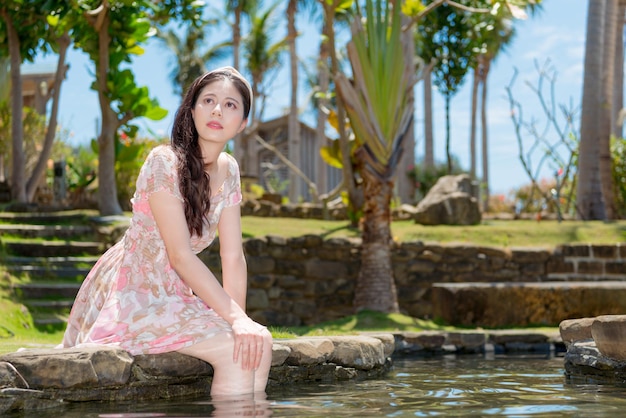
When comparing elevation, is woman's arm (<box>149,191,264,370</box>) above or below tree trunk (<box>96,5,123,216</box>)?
below

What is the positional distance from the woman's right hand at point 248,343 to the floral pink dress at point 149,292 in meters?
0.15

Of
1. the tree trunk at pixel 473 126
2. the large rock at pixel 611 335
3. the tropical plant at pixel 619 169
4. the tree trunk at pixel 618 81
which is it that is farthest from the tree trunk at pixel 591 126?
the tree trunk at pixel 473 126

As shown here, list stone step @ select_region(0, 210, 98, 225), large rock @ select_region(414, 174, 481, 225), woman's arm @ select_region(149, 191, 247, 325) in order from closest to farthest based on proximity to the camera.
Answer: woman's arm @ select_region(149, 191, 247, 325), stone step @ select_region(0, 210, 98, 225), large rock @ select_region(414, 174, 481, 225)

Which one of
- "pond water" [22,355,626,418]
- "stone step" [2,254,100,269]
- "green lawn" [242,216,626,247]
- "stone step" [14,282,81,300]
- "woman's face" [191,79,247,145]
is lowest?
"pond water" [22,355,626,418]

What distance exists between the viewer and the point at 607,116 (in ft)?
44.1

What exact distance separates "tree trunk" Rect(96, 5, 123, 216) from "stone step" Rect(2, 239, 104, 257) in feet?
5.28

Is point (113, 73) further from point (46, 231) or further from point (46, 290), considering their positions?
point (46, 290)

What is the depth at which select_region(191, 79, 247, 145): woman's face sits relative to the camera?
373 cm

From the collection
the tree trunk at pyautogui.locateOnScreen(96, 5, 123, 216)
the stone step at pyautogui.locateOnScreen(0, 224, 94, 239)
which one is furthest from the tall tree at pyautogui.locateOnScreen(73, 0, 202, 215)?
the stone step at pyautogui.locateOnScreen(0, 224, 94, 239)

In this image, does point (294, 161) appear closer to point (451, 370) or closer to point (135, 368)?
point (451, 370)

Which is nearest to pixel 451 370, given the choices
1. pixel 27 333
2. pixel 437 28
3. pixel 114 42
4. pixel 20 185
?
pixel 27 333

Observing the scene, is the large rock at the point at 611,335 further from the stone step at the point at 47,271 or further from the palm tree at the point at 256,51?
the palm tree at the point at 256,51

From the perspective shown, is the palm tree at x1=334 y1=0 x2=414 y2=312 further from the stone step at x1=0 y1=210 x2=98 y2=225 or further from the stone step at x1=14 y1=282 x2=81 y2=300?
the stone step at x1=0 y1=210 x2=98 y2=225

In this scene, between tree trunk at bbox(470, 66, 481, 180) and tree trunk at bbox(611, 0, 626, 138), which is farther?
tree trunk at bbox(470, 66, 481, 180)
